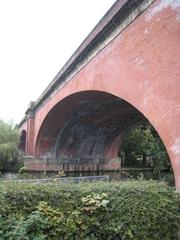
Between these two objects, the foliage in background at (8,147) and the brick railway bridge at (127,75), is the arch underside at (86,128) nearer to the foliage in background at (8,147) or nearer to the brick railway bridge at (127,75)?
the brick railway bridge at (127,75)

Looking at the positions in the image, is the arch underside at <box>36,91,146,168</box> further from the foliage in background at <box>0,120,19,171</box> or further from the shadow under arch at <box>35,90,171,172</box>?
the foliage in background at <box>0,120,19,171</box>

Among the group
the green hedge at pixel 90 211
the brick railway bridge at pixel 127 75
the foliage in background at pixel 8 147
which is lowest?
the green hedge at pixel 90 211

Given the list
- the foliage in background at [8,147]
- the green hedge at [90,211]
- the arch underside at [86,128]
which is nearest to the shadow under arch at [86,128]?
the arch underside at [86,128]

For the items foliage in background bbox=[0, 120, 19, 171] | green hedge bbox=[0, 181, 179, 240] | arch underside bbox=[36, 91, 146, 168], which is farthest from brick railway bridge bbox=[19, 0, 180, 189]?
foliage in background bbox=[0, 120, 19, 171]

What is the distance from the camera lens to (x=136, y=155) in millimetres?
22453

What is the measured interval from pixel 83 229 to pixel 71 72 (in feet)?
22.0

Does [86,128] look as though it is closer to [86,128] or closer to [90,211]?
[86,128]

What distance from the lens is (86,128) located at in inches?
592

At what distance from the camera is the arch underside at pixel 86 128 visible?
1100 cm

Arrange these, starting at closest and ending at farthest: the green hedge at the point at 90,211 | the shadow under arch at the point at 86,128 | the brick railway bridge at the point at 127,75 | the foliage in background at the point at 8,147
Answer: the green hedge at the point at 90,211
the brick railway bridge at the point at 127,75
the shadow under arch at the point at 86,128
the foliage in background at the point at 8,147

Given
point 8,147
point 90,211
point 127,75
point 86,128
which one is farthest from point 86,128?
point 90,211

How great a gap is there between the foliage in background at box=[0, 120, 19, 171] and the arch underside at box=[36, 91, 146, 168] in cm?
131

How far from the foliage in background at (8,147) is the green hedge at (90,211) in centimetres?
1194

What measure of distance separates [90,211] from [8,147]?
12.5 m
